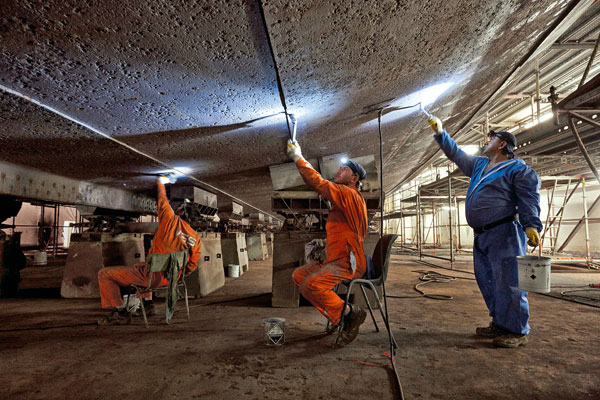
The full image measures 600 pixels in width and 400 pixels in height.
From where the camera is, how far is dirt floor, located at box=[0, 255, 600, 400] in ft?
6.52

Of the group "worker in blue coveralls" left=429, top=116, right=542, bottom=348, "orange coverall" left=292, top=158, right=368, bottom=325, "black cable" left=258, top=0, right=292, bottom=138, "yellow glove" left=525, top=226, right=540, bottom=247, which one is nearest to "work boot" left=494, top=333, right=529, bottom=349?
"worker in blue coveralls" left=429, top=116, right=542, bottom=348

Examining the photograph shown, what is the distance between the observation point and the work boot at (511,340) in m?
2.73

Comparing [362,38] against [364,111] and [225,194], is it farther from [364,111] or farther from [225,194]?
[225,194]

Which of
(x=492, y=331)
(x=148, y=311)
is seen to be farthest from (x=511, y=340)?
(x=148, y=311)

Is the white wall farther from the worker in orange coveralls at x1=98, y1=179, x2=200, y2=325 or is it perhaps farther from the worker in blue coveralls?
the worker in blue coveralls

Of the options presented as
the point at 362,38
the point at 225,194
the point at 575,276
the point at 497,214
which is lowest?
the point at 575,276

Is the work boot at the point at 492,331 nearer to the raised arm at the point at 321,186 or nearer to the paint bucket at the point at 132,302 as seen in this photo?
the raised arm at the point at 321,186

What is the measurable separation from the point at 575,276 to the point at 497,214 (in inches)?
260

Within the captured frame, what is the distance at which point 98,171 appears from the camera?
4863 millimetres

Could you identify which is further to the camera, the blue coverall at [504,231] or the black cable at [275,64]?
the blue coverall at [504,231]

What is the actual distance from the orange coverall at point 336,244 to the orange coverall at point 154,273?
1.64m

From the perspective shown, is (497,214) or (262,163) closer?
(497,214)

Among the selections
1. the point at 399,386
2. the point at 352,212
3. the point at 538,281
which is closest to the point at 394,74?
the point at 352,212

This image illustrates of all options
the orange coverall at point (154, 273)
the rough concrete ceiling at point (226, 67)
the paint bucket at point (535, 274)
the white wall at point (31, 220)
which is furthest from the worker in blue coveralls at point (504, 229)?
the white wall at point (31, 220)
